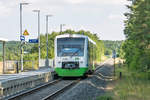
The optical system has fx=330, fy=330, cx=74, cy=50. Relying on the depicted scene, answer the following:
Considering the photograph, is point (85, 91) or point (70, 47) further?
point (70, 47)

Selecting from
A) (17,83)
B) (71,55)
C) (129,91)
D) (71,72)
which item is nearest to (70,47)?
(71,55)

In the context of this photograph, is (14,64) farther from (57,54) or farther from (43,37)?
(43,37)

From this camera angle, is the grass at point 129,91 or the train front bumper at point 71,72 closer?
the grass at point 129,91

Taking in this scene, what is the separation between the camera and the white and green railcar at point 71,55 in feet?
84.9

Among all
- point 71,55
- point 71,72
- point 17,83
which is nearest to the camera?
point 17,83

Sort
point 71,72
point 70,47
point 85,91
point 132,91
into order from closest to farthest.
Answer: point 132,91 → point 85,91 → point 71,72 → point 70,47

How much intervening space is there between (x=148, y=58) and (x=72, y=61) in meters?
6.23

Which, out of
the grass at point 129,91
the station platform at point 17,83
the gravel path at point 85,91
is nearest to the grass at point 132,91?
the grass at point 129,91

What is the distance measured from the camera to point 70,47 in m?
26.5

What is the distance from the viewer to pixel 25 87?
66.3 ft

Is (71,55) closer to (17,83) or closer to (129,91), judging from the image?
(17,83)

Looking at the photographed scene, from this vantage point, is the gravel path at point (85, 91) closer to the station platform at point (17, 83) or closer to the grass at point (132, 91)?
the grass at point (132, 91)

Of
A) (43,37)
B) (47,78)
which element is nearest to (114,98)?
(47,78)

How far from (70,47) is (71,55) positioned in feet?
2.42
